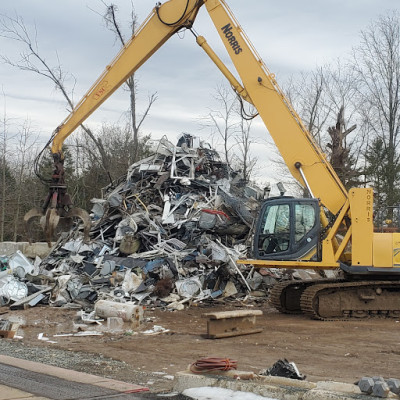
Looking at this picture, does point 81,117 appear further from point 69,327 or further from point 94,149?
point 94,149

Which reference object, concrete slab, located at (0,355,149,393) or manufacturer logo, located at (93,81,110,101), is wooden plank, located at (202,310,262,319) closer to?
concrete slab, located at (0,355,149,393)

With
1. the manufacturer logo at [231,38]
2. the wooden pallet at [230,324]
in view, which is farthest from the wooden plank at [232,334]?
the manufacturer logo at [231,38]

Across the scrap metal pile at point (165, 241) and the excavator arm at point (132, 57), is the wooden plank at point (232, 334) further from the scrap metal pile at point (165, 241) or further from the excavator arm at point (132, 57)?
the excavator arm at point (132, 57)

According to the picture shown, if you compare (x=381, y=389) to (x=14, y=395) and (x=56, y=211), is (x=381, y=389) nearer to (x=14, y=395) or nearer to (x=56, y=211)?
(x=14, y=395)

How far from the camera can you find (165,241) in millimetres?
17312

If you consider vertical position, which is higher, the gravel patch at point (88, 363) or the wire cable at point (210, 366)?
the wire cable at point (210, 366)

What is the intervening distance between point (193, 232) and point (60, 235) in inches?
196

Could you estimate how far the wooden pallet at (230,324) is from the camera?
36.3ft

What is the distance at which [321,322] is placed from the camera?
13.0m

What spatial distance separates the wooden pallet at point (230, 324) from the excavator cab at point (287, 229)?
182cm

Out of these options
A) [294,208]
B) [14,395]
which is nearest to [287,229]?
[294,208]

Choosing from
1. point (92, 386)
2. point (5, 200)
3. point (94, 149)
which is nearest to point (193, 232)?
point (92, 386)

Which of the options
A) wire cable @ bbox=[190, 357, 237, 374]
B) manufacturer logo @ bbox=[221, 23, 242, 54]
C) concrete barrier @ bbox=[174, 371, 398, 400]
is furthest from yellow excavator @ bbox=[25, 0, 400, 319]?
concrete barrier @ bbox=[174, 371, 398, 400]

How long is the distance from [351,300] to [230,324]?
3.43 m
